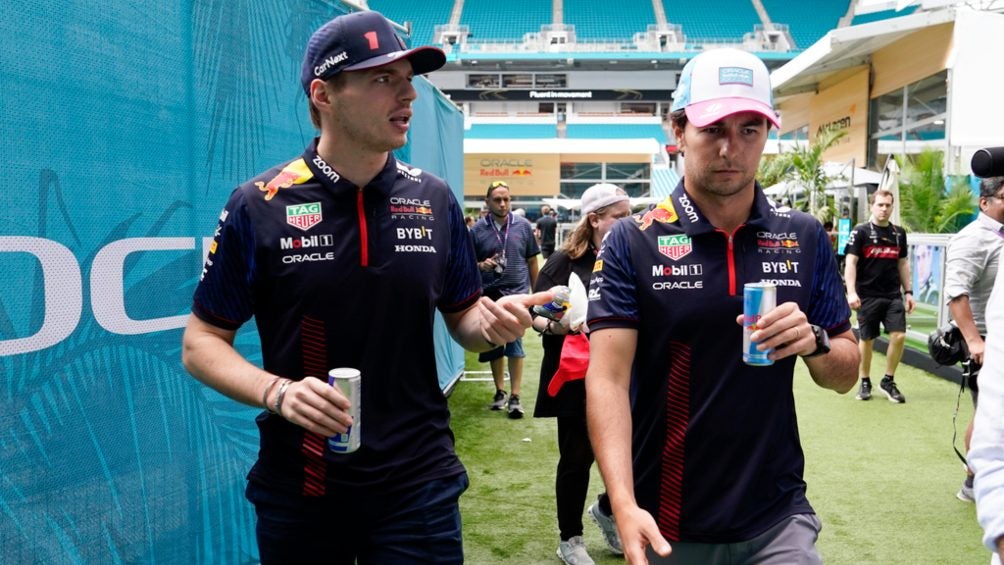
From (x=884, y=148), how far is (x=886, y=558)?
15776 mm

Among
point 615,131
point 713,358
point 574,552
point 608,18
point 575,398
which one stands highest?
point 608,18

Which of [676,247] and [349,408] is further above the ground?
[676,247]

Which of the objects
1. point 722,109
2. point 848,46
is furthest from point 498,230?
point 848,46

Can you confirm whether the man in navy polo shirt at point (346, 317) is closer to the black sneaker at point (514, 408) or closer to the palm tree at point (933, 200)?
the black sneaker at point (514, 408)

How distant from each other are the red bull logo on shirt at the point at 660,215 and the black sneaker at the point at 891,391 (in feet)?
22.4

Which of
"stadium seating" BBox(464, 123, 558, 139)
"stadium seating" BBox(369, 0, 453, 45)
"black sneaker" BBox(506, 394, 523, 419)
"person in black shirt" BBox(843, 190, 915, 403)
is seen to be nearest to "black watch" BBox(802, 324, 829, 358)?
"black sneaker" BBox(506, 394, 523, 419)

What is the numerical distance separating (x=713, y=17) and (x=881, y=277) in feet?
155

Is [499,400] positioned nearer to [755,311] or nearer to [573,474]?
[573,474]

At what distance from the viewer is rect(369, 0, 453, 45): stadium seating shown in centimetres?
5028

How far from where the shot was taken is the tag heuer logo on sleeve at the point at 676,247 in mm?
2082

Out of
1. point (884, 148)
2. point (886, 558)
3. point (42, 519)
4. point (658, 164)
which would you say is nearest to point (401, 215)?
point (42, 519)

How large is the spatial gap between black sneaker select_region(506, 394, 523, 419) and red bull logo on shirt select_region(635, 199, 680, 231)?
213 inches

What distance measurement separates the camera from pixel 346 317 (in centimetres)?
205

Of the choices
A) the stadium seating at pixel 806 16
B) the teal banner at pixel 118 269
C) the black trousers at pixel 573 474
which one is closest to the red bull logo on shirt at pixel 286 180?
the teal banner at pixel 118 269
